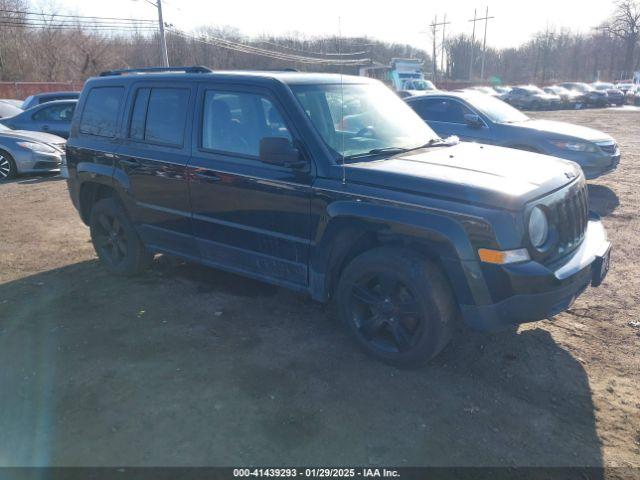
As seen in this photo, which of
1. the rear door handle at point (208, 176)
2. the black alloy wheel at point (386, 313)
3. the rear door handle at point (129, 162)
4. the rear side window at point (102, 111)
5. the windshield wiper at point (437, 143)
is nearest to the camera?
the black alloy wheel at point (386, 313)

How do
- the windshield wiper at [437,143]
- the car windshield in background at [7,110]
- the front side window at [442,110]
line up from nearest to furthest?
the windshield wiper at [437,143]
the front side window at [442,110]
the car windshield in background at [7,110]

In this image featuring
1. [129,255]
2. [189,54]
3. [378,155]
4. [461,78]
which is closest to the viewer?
[378,155]

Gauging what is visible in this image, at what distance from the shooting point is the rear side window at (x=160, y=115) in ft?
14.4

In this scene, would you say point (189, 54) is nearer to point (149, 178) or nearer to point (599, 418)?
point (149, 178)

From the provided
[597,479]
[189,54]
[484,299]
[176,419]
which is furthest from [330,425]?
[189,54]

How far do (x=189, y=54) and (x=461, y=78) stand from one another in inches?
2076

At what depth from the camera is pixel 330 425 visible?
300 cm

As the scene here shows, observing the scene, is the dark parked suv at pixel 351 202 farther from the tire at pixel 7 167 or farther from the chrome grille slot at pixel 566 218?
the tire at pixel 7 167

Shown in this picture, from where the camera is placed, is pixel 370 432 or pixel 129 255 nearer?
pixel 370 432

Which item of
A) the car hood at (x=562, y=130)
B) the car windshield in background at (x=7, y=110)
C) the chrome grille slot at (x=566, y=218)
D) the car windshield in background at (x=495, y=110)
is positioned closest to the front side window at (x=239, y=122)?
the chrome grille slot at (x=566, y=218)

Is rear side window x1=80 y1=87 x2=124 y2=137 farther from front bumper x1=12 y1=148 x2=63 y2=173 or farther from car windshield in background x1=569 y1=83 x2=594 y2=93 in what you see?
car windshield in background x1=569 y1=83 x2=594 y2=93

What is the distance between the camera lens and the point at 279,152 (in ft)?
11.7

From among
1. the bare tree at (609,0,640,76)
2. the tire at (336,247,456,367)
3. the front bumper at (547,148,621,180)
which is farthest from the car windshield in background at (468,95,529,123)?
the bare tree at (609,0,640,76)

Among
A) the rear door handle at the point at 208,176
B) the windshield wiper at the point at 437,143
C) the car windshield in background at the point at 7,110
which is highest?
the car windshield in background at the point at 7,110
